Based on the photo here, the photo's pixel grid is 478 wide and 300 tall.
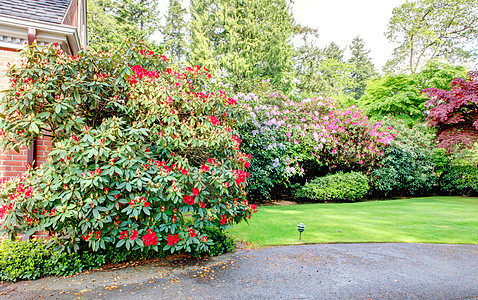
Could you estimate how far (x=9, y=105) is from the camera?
355cm

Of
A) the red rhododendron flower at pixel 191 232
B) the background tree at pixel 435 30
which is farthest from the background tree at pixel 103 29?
the background tree at pixel 435 30

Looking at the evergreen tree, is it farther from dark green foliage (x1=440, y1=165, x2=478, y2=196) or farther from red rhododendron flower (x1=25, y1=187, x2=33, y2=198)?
red rhododendron flower (x1=25, y1=187, x2=33, y2=198)

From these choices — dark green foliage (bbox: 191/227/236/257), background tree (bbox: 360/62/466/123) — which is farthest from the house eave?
background tree (bbox: 360/62/466/123)

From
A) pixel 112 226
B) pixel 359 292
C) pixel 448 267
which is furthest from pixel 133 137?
pixel 448 267

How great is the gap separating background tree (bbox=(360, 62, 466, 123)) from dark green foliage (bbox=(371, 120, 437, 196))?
3.30 m

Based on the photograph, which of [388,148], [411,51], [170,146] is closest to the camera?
[170,146]

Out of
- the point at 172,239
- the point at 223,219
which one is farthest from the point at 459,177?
the point at 172,239

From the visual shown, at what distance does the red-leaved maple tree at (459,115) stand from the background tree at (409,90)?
4998mm

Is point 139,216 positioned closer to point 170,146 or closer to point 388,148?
point 170,146

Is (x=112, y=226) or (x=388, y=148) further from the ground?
(x=388, y=148)

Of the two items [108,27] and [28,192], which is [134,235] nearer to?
[28,192]

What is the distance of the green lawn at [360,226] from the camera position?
553 centimetres

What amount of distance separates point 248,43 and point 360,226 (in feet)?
49.8

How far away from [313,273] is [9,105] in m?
4.51
